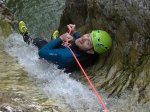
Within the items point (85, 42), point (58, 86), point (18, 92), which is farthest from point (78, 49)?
point (18, 92)

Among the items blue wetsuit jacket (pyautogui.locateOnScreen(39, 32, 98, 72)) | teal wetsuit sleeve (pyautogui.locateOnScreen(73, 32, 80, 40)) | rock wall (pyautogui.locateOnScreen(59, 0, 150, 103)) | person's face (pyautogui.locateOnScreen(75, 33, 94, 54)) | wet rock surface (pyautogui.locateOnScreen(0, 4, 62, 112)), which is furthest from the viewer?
teal wetsuit sleeve (pyautogui.locateOnScreen(73, 32, 80, 40))

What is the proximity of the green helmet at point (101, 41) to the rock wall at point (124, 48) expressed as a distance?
0.45ft

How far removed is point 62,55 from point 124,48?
5.47 feet

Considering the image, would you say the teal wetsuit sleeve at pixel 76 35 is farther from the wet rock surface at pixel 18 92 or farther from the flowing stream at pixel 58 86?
the wet rock surface at pixel 18 92

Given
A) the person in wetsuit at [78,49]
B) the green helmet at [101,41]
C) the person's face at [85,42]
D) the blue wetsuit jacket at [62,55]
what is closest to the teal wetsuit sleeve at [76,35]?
the person in wetsuit at [78,49]

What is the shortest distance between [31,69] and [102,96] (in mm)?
2351

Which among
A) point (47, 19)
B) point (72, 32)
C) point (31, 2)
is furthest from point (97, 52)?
point (31, 2)

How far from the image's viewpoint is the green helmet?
27.5 feet

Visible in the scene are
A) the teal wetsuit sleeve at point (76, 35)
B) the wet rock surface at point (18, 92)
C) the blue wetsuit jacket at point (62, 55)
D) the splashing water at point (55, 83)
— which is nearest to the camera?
the wet rock surface at point (18, 92)

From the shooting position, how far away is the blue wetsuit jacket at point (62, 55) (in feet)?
29.0

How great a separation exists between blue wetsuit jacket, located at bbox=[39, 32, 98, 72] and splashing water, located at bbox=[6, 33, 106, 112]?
7.3 inches

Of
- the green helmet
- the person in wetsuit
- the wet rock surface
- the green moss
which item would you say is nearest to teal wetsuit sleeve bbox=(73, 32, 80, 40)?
the person in wetsuit

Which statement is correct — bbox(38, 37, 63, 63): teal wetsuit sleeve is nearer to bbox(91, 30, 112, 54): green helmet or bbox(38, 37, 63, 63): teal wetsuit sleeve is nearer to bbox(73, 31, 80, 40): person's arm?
bbox(73, 31, 80, 40): person's arm

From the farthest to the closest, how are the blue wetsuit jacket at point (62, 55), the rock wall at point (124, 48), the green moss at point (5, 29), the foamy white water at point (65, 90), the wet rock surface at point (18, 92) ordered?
the green moss at point (5, 29)
the blue wetsuit jacket at point (62, 55)
the rock wall at point (124, 48)
the foamy white water at point (65, 90)
the wet rock surface at point (18, 92)
